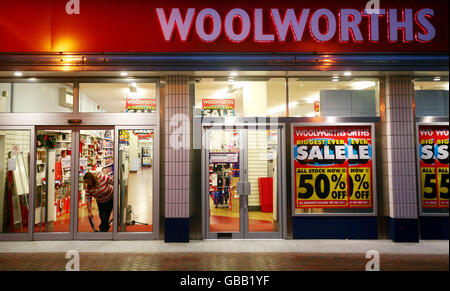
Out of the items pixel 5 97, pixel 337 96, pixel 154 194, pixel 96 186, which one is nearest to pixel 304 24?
pixel 337 96

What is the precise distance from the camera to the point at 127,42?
7254mm

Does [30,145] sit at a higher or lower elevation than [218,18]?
lower

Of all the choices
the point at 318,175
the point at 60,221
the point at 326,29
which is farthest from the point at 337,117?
the point at 60,221

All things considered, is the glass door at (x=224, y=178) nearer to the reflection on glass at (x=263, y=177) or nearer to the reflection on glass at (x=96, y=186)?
the reflection on glass at (x=263, y=177)

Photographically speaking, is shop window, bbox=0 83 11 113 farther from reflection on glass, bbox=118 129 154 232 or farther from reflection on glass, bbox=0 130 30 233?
reflection on glass, bbox=118 129 154 232

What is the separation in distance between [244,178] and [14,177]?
566 centimetres

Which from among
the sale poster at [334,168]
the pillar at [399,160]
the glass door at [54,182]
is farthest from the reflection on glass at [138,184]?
the pillar at [399,160]

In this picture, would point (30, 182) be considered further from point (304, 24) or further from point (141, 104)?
point (304, 24)

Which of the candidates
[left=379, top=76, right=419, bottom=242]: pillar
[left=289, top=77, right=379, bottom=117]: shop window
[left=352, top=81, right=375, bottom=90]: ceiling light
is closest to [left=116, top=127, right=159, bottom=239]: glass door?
[left=289, top=77, right=379, bottom=117]: shop window

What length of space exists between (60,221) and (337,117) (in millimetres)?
7260

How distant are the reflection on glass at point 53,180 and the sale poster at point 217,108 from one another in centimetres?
336

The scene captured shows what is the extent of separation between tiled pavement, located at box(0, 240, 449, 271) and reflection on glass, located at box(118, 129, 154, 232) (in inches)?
20.6
